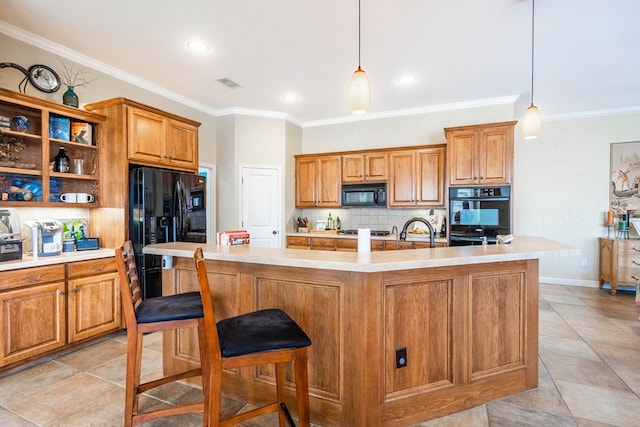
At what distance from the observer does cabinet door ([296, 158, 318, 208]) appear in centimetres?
538

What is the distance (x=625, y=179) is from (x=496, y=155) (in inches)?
97.9

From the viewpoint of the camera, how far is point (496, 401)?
2033 millimetres

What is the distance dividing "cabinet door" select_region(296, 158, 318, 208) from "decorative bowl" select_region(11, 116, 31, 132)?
3536 mm

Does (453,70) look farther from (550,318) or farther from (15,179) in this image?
(15,179)

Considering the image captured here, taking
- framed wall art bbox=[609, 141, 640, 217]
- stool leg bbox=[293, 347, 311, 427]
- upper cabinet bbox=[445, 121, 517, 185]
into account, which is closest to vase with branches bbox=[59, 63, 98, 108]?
stool leg bbox=[293, 347, 311, 427]

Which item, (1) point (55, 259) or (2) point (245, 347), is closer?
(2) point (245, 347)

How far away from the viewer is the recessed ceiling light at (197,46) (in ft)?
9.82

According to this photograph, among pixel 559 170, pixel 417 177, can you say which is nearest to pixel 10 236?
pixel 417 177

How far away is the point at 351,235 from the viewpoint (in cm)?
489

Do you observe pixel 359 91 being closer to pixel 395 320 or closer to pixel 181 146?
pixel 395 320

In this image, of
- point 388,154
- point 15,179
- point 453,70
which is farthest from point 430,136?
point 15,179

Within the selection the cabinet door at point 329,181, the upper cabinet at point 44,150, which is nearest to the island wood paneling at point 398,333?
the upper cabinet at point 44,150

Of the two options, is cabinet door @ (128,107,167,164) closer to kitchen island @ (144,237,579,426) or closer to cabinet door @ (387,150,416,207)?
kitchen island @ (144,237,579,426)

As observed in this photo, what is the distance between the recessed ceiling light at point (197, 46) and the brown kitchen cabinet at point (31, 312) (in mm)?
2347
